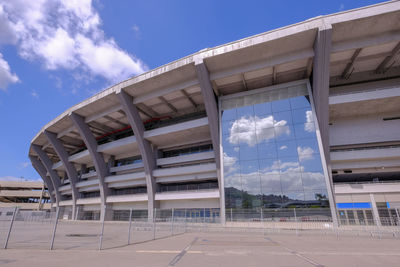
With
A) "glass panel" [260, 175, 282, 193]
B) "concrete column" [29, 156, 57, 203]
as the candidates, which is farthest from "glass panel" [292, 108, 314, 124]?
"concrete column" [29, 156, 57, 203]

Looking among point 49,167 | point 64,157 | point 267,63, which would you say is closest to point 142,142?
point 267,63

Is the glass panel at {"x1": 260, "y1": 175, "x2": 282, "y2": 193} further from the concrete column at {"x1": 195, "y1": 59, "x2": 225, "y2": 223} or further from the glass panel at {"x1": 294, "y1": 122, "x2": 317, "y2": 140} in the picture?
the glass panel at {"x1": 294, "y1": 122, "x2": 317, "y2": 140}

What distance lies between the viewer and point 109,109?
92.3 ft

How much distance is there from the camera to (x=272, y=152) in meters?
21.2

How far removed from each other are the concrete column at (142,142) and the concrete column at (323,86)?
19.7m

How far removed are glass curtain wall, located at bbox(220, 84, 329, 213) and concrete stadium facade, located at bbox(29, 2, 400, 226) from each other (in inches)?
4.6

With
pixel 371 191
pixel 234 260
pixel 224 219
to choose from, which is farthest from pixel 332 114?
pixel 234 260

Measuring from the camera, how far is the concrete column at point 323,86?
1680 cm

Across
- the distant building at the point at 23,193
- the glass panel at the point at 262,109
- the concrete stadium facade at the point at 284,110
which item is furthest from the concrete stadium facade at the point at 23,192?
the glass panel at the point at 262,109

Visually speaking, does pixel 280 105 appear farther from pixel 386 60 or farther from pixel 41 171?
pixel 41 171

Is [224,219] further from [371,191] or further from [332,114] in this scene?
[332,114]

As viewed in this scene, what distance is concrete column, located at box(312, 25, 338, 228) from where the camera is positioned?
1680 centimetres

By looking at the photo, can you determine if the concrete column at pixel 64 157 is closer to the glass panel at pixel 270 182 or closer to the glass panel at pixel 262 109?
the glass panel at pixel 262 109

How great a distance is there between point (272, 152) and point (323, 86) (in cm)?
766
